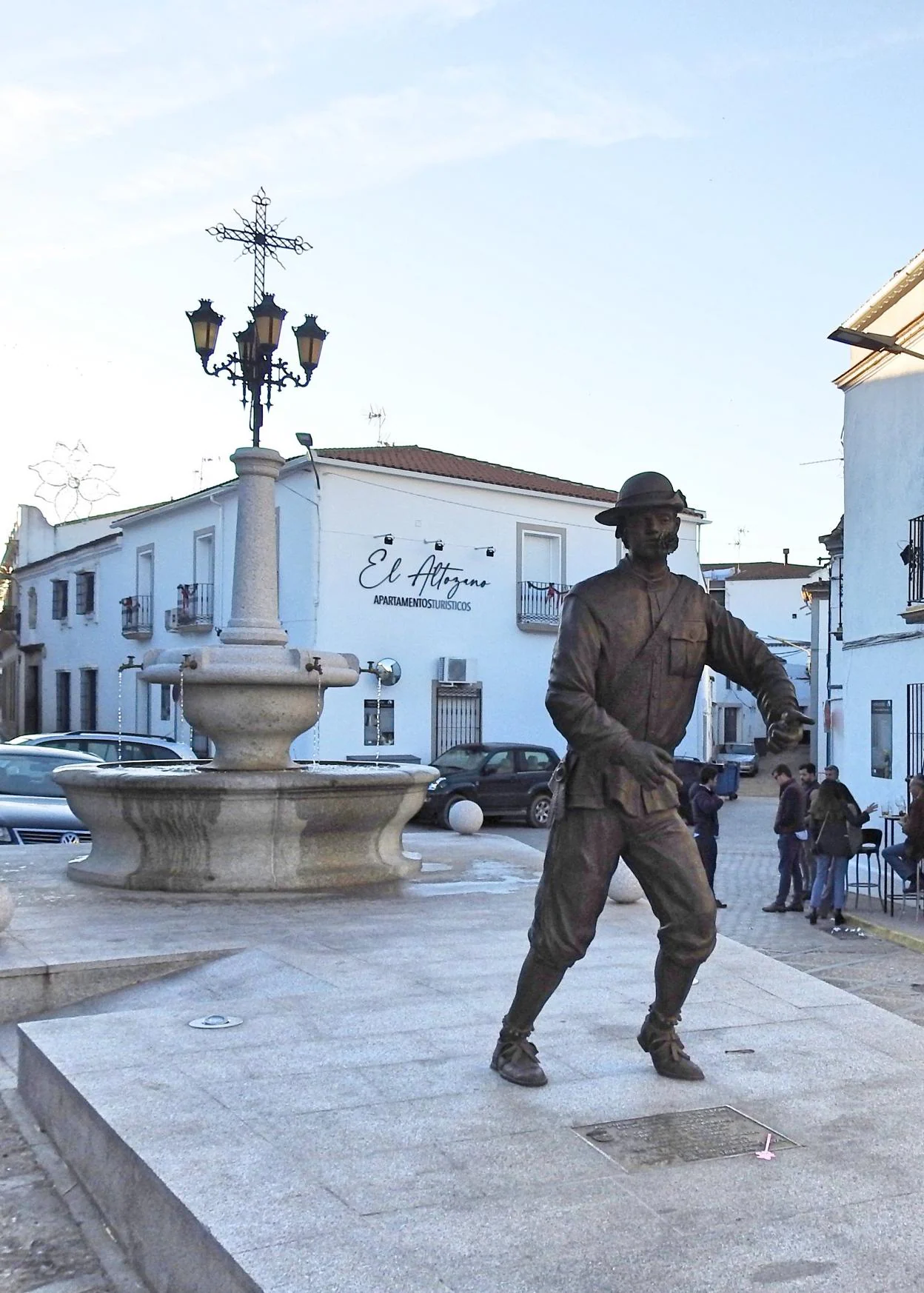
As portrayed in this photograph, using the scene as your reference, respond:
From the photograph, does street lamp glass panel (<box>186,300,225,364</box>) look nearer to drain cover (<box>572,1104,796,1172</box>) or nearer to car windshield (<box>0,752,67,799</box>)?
car windshield (<box>0,752,67,799</box>)

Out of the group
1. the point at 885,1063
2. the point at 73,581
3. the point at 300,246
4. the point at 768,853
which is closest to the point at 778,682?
the point at 885,1063

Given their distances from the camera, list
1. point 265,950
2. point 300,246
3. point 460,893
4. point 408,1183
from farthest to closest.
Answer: point 300,246, point 460,893, point 265,950, point 408,1183

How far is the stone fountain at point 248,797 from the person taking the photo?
26.5 feet

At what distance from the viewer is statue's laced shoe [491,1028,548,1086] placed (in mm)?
4055

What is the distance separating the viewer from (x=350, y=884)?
8.41 meters

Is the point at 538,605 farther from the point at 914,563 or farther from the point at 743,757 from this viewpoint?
the point at 914,563

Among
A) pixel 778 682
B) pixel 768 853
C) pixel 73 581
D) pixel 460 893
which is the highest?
pixel 73 581

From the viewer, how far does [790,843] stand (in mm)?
12547

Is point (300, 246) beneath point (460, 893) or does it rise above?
above

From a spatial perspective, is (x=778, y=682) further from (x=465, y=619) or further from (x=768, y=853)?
(x=465, y=619)

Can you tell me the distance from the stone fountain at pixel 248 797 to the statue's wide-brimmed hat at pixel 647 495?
4430 millimetres

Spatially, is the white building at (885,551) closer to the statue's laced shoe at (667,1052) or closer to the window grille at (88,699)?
the statue's laced shoe at (667,1052)

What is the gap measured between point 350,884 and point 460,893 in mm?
746

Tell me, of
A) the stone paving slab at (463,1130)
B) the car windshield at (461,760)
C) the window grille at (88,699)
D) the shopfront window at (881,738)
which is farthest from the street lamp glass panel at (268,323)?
the window grille at (88,699)
